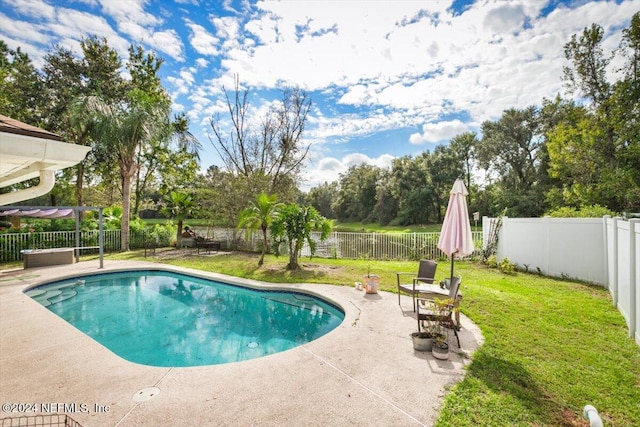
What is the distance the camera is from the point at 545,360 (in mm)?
3965

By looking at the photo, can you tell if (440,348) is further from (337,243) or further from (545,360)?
(337,243)

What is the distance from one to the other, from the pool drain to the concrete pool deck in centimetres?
1

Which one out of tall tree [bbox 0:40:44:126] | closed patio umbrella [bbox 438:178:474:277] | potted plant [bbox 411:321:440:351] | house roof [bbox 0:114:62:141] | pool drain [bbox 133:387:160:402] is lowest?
pool drain [bbox 133:387:160:402]

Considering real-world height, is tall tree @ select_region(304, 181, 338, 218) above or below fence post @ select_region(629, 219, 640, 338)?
above

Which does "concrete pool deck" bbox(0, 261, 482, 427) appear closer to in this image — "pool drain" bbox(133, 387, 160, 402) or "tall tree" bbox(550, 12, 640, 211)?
"pool drain" bbox(133, 387, 160, 402)

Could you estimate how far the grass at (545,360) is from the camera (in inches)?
114

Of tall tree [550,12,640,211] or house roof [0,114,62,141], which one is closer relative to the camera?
house roof [0,114,62,141]

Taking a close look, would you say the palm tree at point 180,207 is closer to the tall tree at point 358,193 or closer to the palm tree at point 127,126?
the palm tree at point 127,126

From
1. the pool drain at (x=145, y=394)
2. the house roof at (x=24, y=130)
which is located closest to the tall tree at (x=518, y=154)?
the pool drain at (x=145, y=394)

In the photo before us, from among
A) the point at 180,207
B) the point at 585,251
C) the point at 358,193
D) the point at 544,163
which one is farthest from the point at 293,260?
the point at 358,193

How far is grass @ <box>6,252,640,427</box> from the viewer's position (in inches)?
114

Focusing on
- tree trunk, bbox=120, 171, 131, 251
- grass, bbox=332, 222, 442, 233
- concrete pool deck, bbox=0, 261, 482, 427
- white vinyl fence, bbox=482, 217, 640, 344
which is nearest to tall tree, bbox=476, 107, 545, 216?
grass, bbox=332, 222, 442, 233

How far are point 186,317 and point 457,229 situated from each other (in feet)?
21.0

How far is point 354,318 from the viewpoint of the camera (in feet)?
18.8
